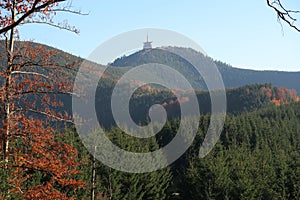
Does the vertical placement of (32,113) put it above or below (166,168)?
above

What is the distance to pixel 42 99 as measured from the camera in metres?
8.27

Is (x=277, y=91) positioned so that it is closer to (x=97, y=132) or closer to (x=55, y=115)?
(x=97, y=132)

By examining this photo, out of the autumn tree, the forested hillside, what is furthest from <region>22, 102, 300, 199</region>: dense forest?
the autumn tree

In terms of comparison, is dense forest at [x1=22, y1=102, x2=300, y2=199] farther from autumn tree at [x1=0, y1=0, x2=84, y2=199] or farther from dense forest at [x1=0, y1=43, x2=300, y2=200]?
autumn tree at [x1=0, y1=0, x2=84, y2=199]

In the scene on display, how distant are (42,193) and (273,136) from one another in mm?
52778

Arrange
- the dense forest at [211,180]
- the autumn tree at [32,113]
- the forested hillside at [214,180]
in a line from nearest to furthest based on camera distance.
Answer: the autumn tree at [32,113] → the dense forest at [211,180] → the forested hillside at [214,180]

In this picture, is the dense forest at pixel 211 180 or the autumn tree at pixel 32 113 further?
the dense forest at pixel 211 180

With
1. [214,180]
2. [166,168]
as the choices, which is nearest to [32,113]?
[214,180]

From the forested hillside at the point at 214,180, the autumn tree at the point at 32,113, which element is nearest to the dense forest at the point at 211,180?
the forested hillside at the point at 214,180

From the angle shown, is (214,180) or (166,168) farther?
(166,168)

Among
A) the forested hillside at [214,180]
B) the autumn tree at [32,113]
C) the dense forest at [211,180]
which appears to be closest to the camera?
the autumn tree at [32,113]

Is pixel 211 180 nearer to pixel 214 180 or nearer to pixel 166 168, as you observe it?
pixel 214 180

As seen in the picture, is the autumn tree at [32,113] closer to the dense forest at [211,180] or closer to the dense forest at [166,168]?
the dense forest at [166,168]

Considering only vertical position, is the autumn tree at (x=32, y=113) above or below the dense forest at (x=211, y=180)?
above
